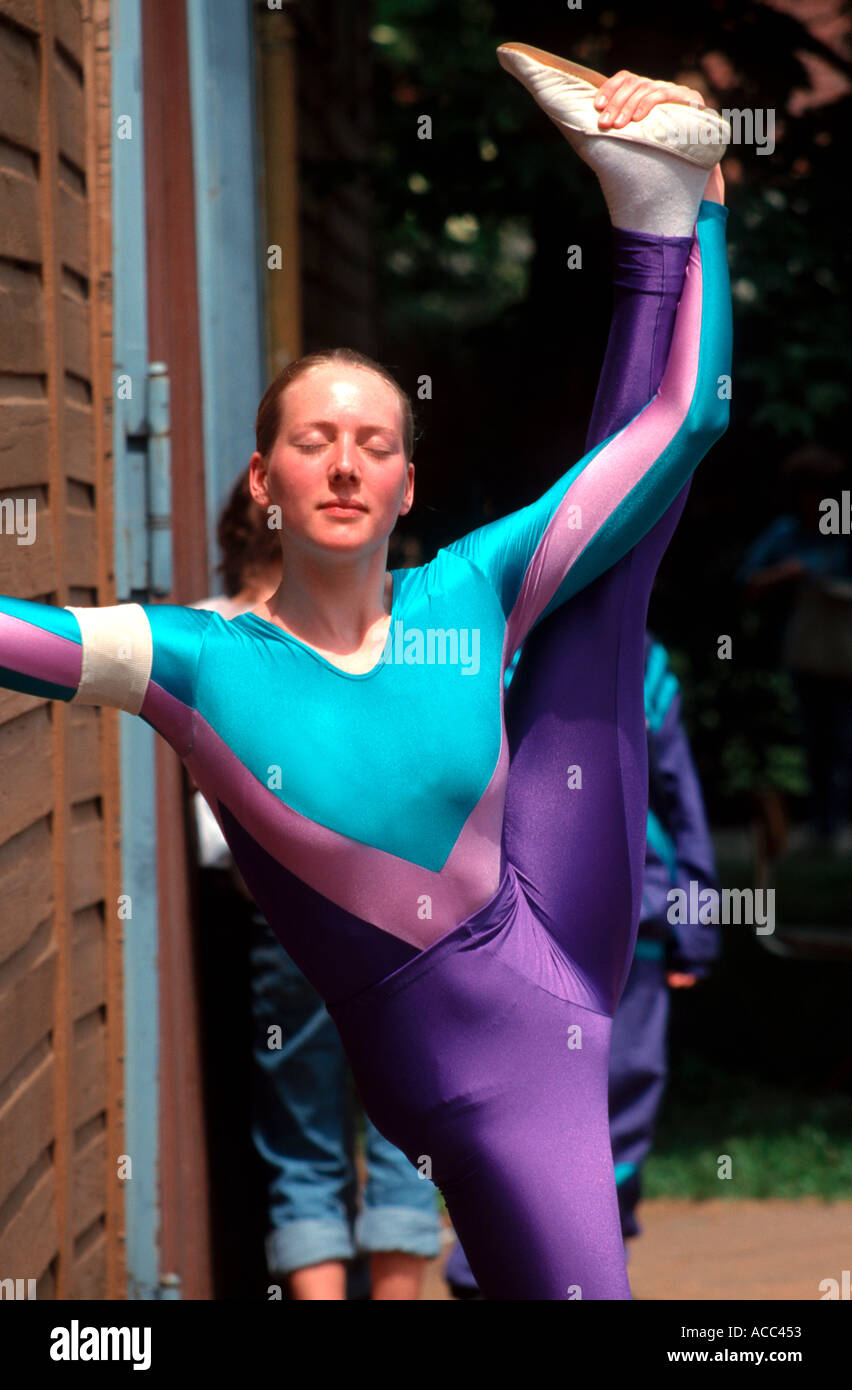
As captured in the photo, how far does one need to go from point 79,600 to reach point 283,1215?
63.3 inches

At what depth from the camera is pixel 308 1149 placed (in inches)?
160

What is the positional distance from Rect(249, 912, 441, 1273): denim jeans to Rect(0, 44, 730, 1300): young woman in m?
1.75

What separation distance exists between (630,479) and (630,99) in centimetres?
50

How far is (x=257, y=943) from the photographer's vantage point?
4.04 m

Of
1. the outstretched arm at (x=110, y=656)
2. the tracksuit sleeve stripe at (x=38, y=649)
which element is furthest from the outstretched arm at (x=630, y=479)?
the tracksuit sleeve stripe at (x=38, y=649)

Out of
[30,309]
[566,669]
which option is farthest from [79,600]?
[566,669]

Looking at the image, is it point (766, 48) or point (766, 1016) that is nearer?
point (766, 48)

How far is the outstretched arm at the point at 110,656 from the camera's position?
2.05 metres

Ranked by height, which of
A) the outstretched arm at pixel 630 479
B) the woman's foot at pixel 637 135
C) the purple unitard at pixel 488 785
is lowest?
the purple unitard at pixel 488 785

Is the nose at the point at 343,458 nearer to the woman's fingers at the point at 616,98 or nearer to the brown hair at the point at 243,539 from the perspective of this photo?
the woman's fingers at the point at 616,98

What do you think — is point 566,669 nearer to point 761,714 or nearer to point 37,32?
point 37,32

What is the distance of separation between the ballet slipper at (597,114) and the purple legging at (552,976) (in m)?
0.13
